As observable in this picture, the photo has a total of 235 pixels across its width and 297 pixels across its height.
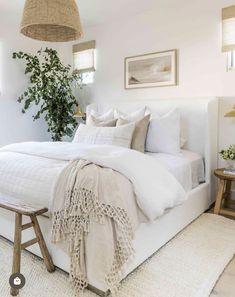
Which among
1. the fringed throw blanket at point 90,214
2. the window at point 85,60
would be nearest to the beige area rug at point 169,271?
the fringed throw blanket at point 90,214

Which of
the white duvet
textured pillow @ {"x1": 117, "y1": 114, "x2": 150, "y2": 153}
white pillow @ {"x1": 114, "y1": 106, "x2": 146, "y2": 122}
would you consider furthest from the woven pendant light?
white pillow @ {"x1": 114, "y1": 106, "x2": 146, "y2": 122}

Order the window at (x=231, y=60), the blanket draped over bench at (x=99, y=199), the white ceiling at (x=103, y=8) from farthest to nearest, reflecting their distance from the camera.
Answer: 1. the white ceiling at (x=103, y=8)
2. the window at (x=231, y=60)
3. the blanket draped over bench at (x=99, y=199)

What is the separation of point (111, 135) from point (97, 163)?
96 cm

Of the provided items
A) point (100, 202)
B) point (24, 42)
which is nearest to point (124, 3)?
point (24, 42)

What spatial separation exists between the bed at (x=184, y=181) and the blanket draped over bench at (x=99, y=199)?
0.31 feet

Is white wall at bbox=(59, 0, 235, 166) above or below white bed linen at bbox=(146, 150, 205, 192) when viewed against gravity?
above

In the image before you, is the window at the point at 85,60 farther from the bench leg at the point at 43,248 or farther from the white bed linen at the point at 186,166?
the bench leg at the point at 43,248

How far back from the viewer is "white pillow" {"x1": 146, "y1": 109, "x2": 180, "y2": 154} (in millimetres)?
2869

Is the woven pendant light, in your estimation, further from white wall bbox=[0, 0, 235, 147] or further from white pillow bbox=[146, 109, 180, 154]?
white wall bbox=[0, 0, 235, 147]

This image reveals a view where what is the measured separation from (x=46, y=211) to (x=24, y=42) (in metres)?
3.28

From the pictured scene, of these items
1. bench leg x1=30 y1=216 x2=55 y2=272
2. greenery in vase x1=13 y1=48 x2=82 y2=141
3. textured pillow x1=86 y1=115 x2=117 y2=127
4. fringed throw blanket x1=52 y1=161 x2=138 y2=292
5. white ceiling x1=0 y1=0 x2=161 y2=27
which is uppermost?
white ceiling x1=0 y1=0 x2=161 y2=27

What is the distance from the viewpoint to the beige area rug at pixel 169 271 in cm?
164

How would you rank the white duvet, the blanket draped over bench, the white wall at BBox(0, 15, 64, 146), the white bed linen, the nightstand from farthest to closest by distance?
the white wall at BBox(0, 15, 64, 146), the nightstand, the white bed linen, the white duvet, the blanket draped over bench

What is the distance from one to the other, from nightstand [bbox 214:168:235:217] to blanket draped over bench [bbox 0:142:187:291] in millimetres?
823
